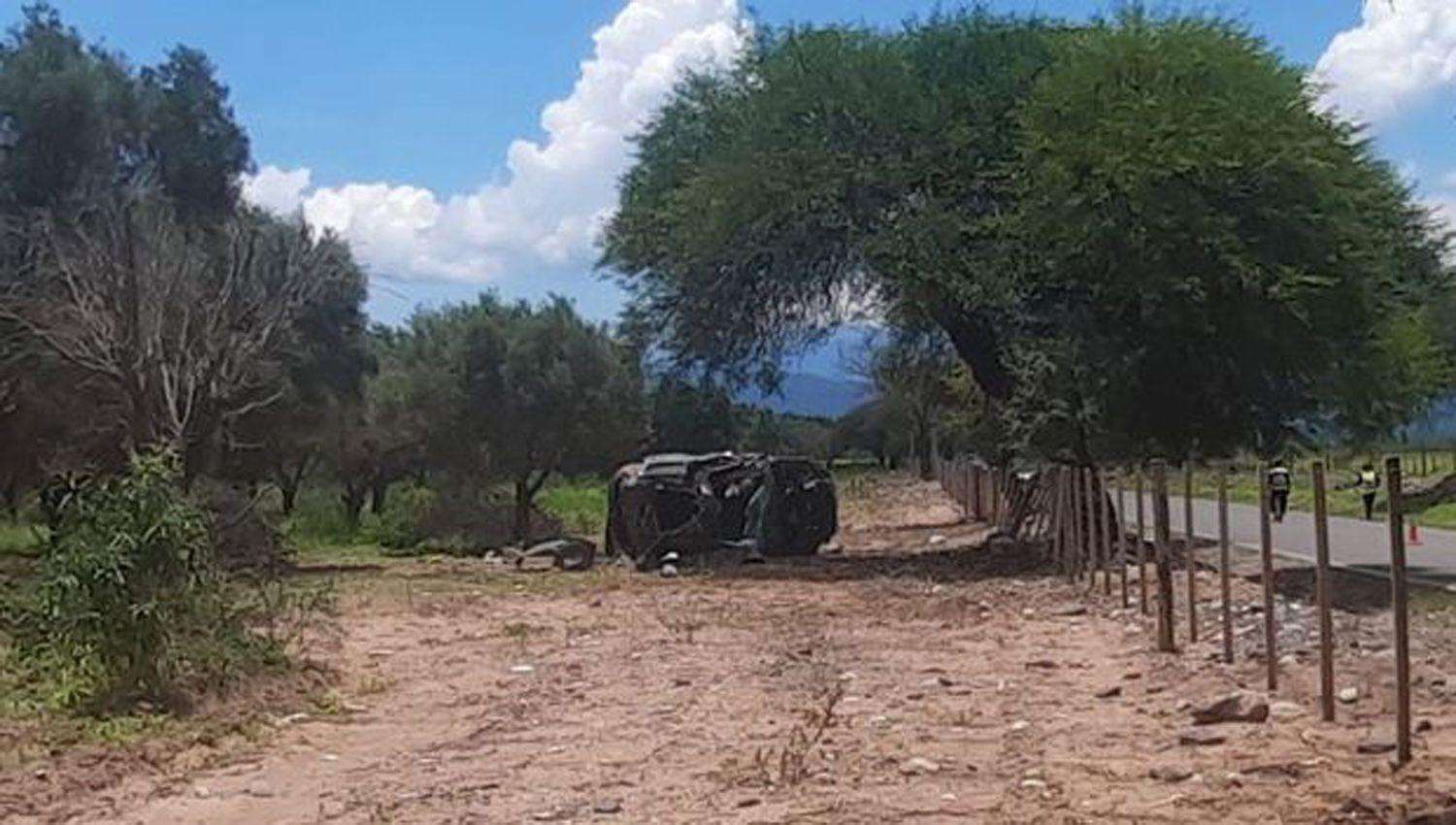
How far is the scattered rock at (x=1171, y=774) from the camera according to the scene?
32.0 feet

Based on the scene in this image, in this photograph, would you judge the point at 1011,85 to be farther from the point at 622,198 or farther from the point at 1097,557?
the point at 1097,557

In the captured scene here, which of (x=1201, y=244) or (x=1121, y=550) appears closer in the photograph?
(x=1121, y=550)

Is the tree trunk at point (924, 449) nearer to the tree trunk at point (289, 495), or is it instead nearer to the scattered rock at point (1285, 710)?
the tree trunk at point (289, 495)

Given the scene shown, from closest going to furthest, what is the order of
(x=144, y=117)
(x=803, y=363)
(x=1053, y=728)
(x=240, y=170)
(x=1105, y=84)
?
(x=1053, y=728) < (x=1105, y=84) < (x=144, y=117) < (x=240, y=170) < (x=803, y=363)

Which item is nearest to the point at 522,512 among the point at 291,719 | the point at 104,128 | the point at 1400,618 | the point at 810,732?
the point at 104,128

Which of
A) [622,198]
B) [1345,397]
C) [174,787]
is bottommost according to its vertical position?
[174,787]

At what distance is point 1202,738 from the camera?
1080 cm

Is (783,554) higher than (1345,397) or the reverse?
the reverse

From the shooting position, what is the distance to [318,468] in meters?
55.8

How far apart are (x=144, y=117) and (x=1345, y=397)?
1931cm

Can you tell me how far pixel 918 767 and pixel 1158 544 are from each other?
6243mm

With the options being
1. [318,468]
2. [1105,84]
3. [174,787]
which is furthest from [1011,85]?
[318,468]

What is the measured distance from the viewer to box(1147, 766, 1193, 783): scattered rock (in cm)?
975

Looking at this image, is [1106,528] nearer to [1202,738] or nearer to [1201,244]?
[1201,244]
